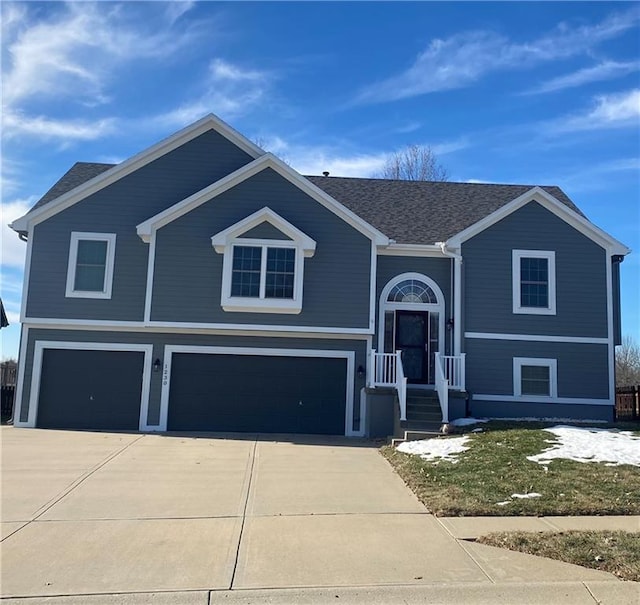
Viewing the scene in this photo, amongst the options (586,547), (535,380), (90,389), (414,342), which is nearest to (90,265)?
(90,389)

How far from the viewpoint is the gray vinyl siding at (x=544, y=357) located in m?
14.8

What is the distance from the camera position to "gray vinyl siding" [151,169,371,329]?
14.5 m

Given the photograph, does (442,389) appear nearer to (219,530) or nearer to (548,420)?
(548,420)

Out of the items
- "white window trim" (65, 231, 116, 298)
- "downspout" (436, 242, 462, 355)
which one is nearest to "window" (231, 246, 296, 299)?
"white window trim" (65, 231, 116, 298)

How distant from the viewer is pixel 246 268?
14.5 m

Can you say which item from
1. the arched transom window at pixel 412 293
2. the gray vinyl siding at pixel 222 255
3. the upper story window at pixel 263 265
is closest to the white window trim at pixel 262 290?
the upper story window at pixel 263 265

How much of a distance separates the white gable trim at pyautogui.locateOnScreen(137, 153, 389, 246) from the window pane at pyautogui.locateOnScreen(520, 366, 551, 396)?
16.2 ft

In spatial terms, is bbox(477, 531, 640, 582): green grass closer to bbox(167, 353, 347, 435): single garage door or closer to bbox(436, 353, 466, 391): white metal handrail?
bbox(436, 353, 466, 391): white metal handrail

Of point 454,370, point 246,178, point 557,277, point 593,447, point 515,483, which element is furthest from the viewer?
point 557,277

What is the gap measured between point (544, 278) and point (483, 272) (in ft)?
5.32

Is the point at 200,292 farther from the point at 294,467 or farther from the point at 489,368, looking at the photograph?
the point at 489,368

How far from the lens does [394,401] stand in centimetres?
1383

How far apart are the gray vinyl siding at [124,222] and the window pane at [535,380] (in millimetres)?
9297

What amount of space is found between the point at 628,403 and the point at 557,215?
723 cm
